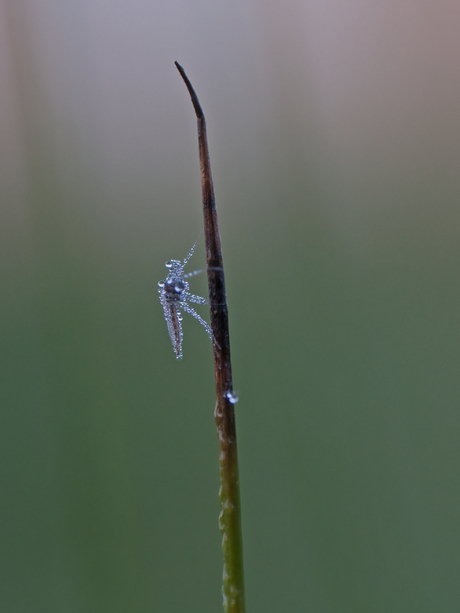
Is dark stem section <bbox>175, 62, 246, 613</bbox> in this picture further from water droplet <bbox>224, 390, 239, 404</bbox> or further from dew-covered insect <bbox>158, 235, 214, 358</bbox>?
dew-covered insect <bbox>158, 235, 214, 358</bbox>

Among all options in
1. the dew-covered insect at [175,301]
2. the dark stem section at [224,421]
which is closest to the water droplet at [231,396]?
the dark stem section at [224,421]

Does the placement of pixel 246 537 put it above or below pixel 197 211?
below

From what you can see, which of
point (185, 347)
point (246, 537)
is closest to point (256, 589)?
point (246, 537)

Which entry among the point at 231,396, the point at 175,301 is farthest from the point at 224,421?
the point at 175,301

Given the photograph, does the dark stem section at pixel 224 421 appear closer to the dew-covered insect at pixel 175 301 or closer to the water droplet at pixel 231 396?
the water droplet at pixel 231 396

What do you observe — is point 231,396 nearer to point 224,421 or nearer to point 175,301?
point 224,421

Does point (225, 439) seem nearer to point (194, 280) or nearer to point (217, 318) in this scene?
point (217, 318)

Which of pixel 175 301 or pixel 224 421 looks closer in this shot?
pixel 224 421
